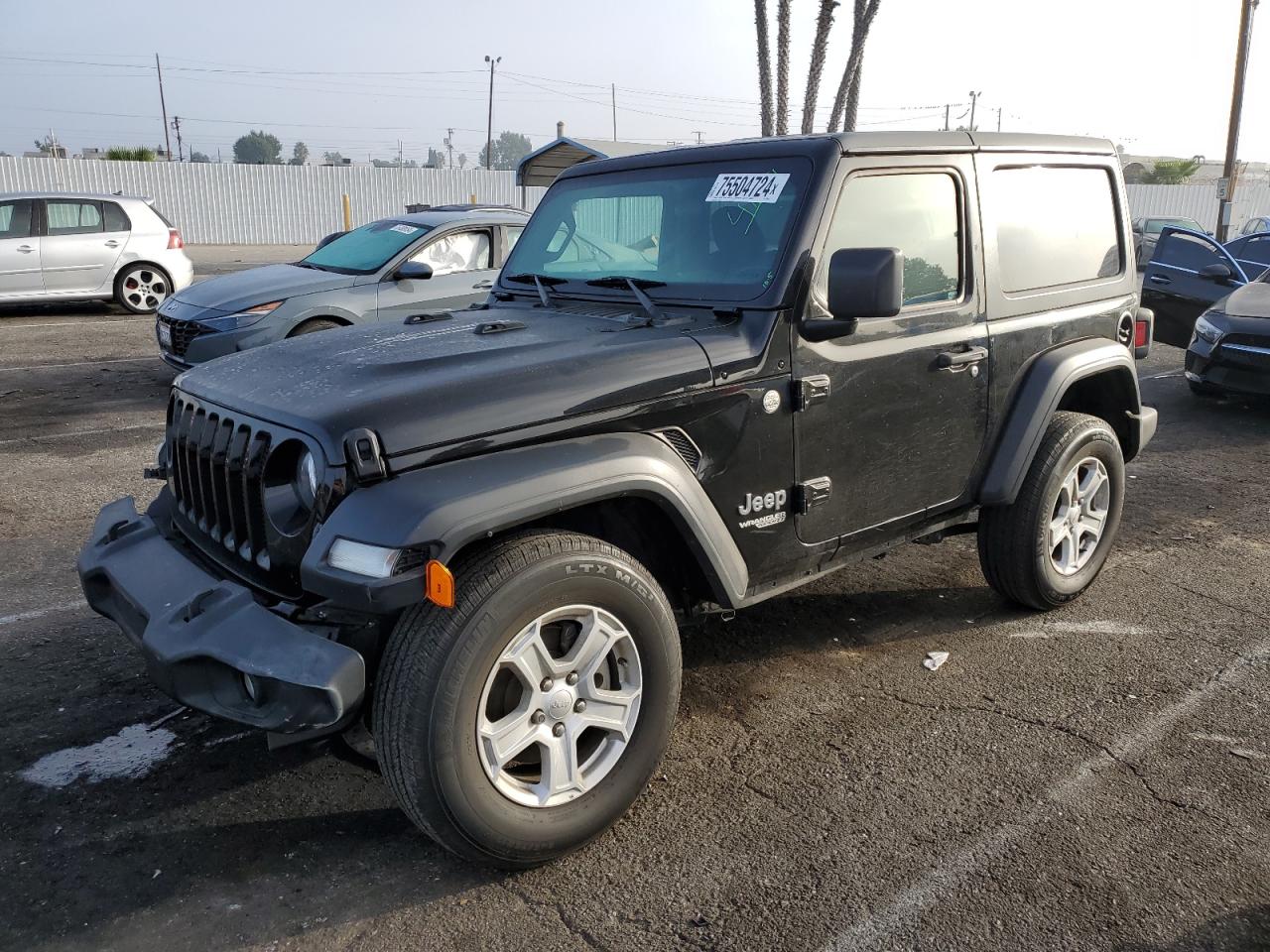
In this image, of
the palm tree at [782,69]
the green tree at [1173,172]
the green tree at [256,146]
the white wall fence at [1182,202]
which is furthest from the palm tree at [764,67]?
the green tree at [256,146]

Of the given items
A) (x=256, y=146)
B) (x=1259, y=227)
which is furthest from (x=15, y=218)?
(x=256, y=146)

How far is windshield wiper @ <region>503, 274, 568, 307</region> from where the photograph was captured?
405cm

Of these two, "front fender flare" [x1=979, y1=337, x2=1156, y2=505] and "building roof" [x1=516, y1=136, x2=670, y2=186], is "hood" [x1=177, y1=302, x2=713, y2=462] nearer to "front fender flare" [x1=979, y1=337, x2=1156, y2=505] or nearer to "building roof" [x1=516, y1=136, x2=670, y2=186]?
"front fender flare" [x1=979, y1=337, x2=1156, y2=505]

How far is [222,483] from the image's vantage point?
3107 mm

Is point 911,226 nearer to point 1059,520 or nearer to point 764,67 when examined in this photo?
point 1059,520

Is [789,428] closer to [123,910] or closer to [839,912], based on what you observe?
[839,912]

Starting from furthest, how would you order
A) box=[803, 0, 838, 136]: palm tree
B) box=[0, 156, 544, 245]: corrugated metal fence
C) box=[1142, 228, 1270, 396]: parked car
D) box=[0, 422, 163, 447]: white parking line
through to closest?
box=[0, 156, 544, 245]: corrugated metal fence
box=[803, 0, 838, 136]: palm tree
box=[1142, 228, 1270, 396]: parked car
box=[0, 422, 163, 447]: white parking line

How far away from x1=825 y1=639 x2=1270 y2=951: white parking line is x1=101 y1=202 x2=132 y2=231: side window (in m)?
14.0

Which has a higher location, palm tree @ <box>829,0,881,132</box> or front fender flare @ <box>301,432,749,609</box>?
palm tree @ <box>829,0,881,132</box>

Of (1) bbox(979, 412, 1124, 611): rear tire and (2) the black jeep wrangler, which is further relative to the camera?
(1) bbox(979, 412, 1124, 611): rear tire

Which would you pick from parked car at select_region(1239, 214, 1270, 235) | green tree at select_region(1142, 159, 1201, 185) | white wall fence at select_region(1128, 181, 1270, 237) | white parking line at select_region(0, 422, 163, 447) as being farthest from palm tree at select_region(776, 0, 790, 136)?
green tree at select_region(1142, 159, 1201, 185)

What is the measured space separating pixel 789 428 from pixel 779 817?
1.23 m

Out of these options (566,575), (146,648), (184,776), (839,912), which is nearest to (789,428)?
(566,575)

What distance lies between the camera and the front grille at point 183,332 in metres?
8.34
